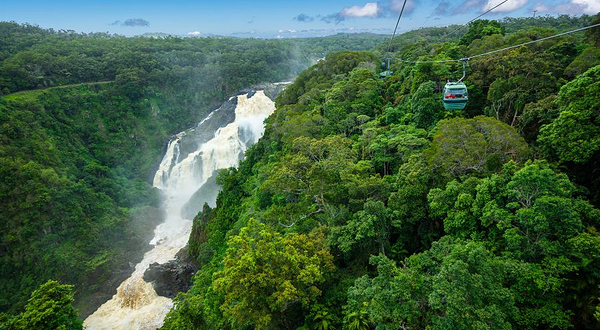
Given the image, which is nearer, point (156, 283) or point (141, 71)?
point (156, 283)

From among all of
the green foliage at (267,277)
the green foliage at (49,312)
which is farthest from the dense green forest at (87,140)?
the green foliage at (267,277)

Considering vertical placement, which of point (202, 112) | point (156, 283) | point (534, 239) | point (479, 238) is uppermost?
point (534, 239)

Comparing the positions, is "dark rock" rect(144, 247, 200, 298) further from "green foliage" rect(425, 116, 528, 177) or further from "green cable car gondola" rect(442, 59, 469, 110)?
"green cable car gondola" rect(442, 59, 469, 110)

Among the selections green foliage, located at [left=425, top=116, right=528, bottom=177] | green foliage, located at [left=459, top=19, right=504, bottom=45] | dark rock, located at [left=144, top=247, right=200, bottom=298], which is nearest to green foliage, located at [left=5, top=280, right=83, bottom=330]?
dark rock, located at [left=144, top=247, right=200, bottom=298]

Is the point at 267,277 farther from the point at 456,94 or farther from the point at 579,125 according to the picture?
the point at 579,125

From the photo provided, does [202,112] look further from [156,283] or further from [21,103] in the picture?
[156,283]

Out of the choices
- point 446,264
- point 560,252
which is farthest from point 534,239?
point 446,264
